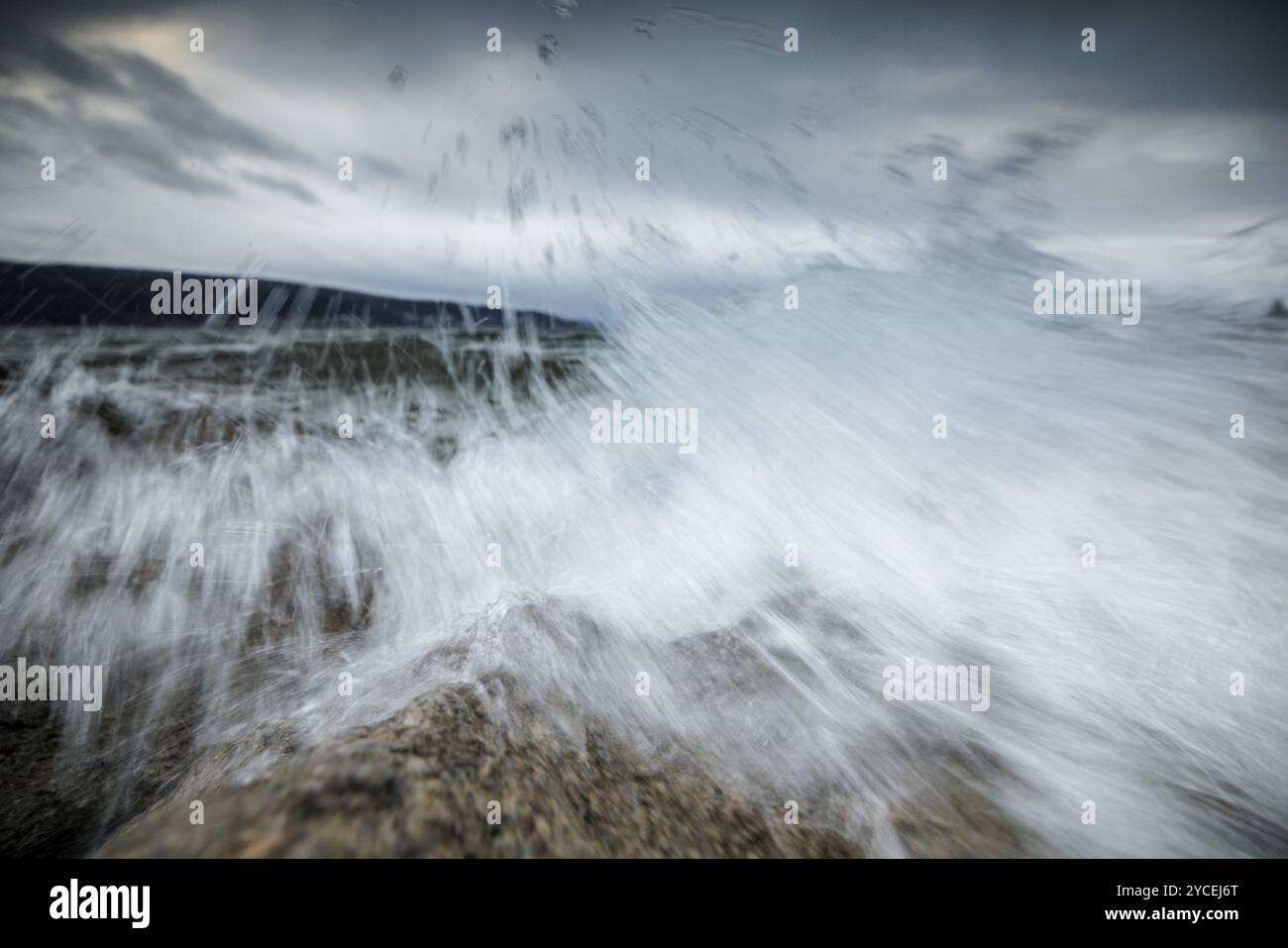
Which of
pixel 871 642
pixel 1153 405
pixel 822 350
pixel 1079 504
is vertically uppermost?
pixel 822 350

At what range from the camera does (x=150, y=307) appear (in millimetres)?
5105

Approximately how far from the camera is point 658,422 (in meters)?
4.79

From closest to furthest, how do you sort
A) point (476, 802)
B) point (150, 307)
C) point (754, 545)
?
point (476, 802) → point (754, 545) → point (150, 307)

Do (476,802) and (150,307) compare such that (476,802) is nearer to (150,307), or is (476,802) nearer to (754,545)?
(754,545)

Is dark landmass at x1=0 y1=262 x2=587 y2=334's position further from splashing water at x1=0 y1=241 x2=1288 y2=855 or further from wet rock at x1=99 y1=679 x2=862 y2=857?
wet rock at x1=99 y1=679 x2=862 y2=857

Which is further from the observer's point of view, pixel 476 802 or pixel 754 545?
pixel 754 545

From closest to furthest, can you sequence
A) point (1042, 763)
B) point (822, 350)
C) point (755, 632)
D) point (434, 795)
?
point (434, 795) < point (1042, 763) < point (755, 632) < point (822, 350)

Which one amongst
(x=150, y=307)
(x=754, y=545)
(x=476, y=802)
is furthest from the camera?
(x=150, y=307)

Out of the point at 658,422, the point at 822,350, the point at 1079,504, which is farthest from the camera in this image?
the point at 822,350

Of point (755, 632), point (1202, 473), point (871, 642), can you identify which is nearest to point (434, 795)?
point (755, 632)

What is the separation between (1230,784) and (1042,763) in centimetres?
84

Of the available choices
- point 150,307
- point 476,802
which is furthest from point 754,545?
point 150,307

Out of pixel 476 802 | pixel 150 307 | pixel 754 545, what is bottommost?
pixel 476 802

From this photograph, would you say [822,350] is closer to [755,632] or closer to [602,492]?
[602,492]
